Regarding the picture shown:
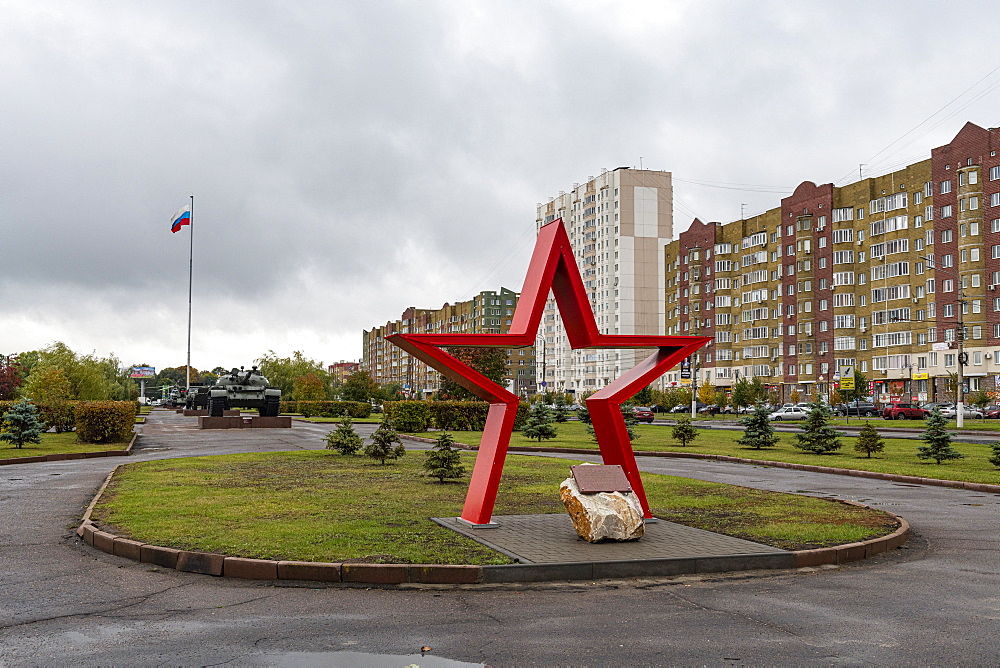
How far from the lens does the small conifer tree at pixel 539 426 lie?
36.9 metres

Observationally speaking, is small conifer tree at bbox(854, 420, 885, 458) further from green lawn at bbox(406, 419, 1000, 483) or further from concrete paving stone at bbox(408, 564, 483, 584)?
concrete paving stone at bbox(408, 564, 483, 584)

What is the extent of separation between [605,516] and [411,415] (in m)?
33.0

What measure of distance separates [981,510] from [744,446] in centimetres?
1898

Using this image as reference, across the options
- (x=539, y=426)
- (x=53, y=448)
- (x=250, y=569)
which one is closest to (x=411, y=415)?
(x=539, y=426)

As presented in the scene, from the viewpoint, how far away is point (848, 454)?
29.3 meters

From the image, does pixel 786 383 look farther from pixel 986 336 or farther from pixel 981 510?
pixel 981 510

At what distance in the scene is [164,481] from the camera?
17.0 metres

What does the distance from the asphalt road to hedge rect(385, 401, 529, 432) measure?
31.9m

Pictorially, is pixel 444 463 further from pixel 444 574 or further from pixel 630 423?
pixel 630 423

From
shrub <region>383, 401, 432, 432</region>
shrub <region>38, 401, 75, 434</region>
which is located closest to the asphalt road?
shrub <region>38, 401, 75, 434</region>

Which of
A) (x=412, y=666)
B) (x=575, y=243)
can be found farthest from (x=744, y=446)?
(x=575, y=243)

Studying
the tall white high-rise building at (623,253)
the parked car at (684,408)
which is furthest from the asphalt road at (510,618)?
the tall white high-rise building at (623,253)

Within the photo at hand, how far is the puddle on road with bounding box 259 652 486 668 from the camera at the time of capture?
5.73 meters

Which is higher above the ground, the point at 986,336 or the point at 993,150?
the point at 993,150
